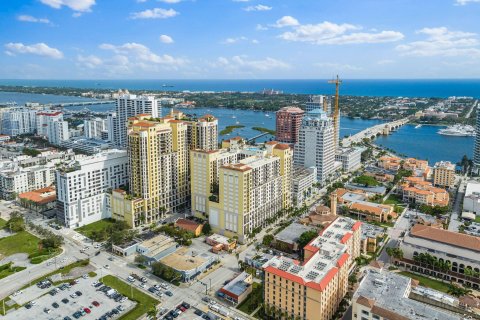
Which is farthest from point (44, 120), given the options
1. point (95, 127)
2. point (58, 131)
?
point (95, 127)

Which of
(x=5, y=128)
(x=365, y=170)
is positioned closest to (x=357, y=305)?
(x=365, y=170)

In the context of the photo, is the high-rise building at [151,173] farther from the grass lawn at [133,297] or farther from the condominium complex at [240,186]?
the grass lawn at [133,297]

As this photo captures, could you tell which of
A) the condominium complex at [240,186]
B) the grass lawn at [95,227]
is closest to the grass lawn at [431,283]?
the condominium complex at [240,186]

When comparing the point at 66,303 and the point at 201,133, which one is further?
the point at 201,133

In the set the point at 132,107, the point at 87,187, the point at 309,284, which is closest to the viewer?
the point at 309,284

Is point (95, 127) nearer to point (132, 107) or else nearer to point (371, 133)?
point (132, 107)

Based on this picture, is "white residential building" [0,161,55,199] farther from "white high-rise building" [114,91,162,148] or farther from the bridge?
the bridge

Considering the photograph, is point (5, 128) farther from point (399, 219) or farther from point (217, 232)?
point (399, 219)
